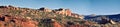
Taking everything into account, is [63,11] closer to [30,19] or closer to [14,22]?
[30,19]

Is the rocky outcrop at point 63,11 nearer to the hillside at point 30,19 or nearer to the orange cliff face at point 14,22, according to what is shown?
the hillside at point 30,19

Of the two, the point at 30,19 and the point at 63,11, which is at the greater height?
the point at 30,19

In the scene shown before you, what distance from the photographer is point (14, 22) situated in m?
105

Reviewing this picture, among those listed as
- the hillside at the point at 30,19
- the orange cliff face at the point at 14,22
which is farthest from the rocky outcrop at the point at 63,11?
the orange cliff face at the point at 14,22

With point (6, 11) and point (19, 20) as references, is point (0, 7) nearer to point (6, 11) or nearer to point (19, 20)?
point (6, 11)

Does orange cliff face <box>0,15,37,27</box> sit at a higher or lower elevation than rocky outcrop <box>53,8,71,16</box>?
higher

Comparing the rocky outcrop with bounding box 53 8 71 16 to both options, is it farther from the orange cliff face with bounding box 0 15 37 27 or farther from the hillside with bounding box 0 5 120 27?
the orange cliff face with bounding box 0 15 37 27

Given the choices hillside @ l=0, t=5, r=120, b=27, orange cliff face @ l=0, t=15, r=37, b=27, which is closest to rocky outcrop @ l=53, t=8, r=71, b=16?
hillside @ l=0, t=5, r=120, b=27

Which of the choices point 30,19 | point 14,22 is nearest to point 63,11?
point 30,19

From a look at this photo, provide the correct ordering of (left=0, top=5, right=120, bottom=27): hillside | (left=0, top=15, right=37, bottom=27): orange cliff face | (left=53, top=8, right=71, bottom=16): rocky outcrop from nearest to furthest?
(left=0, top=15, right=37, bottom=27): orange cliff face
(left=0, top=5, right=120, bottom=27): hillside
(left=53, top=8, right=71, bottom=16): rocky outcrop

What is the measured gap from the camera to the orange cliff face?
102931 mm

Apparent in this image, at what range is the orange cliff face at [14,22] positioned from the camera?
102931 millimetres

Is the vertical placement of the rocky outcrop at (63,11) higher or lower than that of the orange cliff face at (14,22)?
lower

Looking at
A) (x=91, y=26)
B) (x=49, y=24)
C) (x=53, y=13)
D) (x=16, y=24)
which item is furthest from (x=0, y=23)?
(x=53, y=13)
